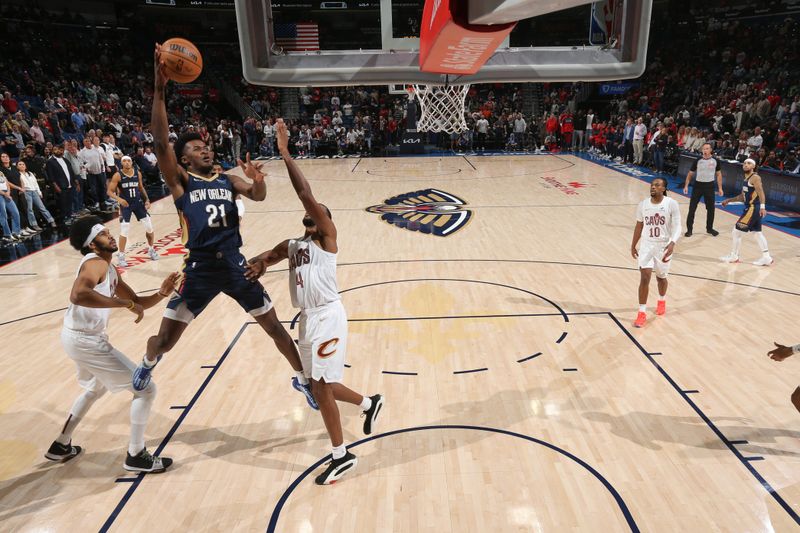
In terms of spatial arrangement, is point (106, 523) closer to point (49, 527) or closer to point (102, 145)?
point (49, 527)

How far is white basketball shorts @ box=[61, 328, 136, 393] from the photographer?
13.0ft

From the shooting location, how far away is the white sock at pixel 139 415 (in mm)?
4035

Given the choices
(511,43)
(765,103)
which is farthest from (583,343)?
(765,103)

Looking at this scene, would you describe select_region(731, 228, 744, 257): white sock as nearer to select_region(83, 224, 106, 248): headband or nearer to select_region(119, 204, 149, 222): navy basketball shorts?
select_region(83, 224, 106, 248): headband

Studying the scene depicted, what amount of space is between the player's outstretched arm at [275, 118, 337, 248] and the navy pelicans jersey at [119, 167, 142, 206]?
6356mm

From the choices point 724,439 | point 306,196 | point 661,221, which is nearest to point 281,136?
point 306,196

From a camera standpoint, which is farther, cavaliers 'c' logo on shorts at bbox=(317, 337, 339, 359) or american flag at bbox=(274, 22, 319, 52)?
american flag at bbox=(274, 22, 319, 52)

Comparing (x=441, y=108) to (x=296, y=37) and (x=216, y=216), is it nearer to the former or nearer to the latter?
(x=296, y=37)

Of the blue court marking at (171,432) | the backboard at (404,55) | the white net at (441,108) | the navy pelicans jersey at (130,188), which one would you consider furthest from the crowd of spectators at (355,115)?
the backboard at (404,55)

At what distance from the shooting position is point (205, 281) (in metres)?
4.15

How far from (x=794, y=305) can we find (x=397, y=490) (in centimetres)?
591

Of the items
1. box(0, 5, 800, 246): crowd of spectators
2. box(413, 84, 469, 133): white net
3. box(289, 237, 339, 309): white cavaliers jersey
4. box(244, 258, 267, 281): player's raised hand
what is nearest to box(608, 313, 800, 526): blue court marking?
box(289, 237, 339, 309): white cavaliers jersey

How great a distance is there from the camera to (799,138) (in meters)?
16.1

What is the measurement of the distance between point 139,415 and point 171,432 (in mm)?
666
